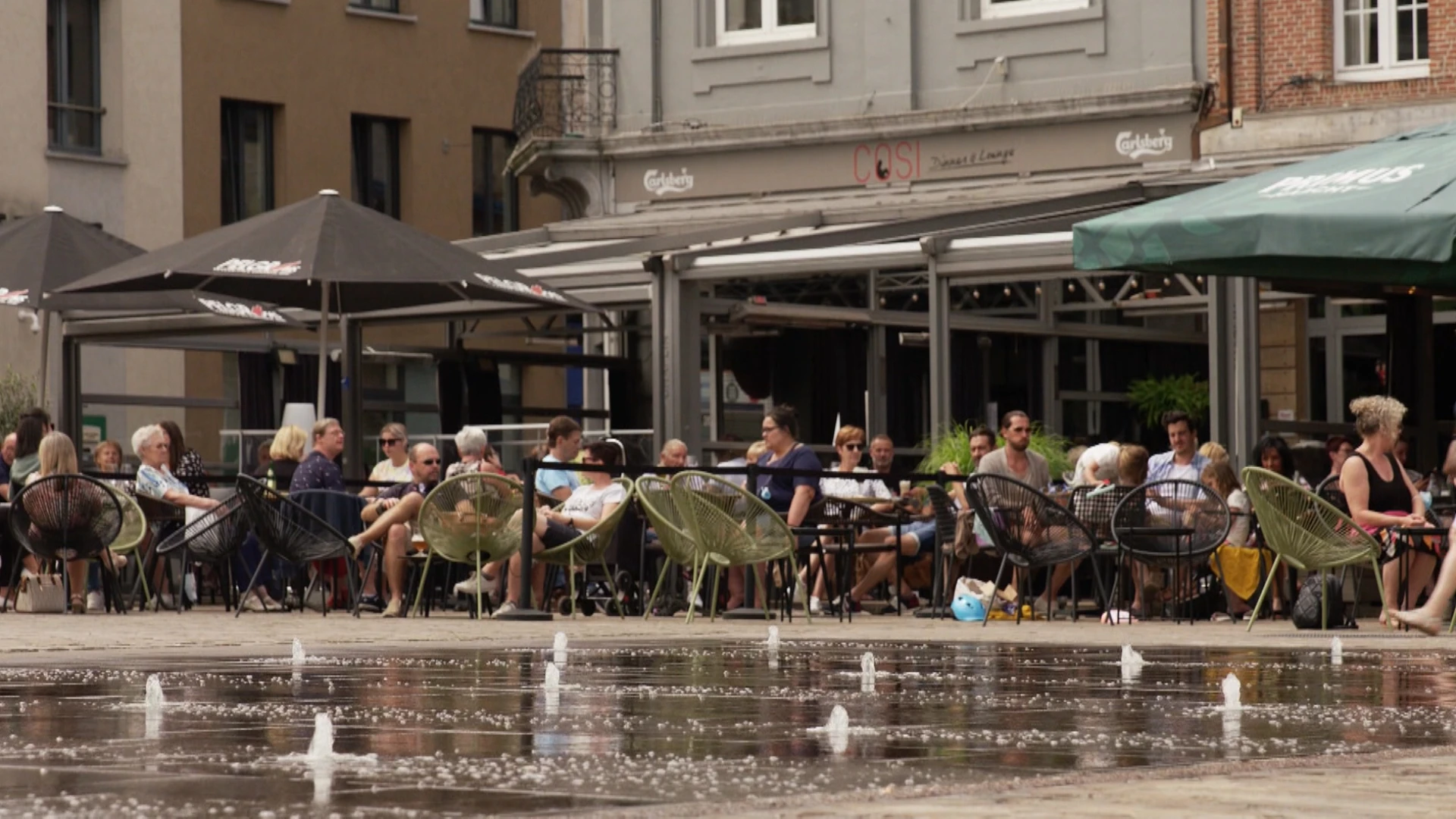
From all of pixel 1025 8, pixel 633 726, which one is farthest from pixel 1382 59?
pixel 633 726

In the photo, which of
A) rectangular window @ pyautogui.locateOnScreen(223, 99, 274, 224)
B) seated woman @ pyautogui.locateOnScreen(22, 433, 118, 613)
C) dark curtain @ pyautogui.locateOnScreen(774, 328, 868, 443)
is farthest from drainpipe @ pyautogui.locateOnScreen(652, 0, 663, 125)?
rectangular window @ pyautogui.locateOnScreen(223, 99, 274, 224)

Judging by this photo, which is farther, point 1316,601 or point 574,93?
point 574,93

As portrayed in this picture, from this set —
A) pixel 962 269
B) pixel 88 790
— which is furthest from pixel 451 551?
pixel 88 790

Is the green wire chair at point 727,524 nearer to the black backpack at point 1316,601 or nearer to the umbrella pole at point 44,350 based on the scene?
the black backpack at point 1316,601

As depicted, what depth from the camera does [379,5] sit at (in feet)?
125

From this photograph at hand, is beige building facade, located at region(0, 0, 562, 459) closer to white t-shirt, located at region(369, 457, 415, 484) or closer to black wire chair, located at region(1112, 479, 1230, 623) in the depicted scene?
white t-shirt, located at region(369, 457, 415, 484)

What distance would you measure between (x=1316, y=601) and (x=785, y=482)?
3464 mm

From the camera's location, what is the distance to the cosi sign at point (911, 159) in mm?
22719

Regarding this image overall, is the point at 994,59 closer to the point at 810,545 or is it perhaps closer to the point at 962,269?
the point at 962,269

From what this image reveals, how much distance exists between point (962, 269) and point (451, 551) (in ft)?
16.1

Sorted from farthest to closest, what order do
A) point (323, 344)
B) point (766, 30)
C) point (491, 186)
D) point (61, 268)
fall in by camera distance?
point (491, 186), point (766, 30), point (61, 268), point (323, 344)

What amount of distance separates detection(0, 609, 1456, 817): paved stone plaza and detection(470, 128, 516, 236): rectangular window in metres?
23.3

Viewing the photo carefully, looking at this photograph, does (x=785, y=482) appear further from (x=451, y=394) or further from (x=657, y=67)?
(x=657, y=67)

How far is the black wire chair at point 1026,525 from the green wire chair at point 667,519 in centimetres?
161
